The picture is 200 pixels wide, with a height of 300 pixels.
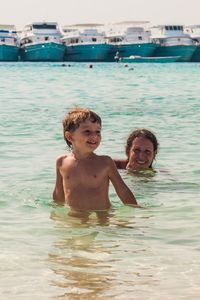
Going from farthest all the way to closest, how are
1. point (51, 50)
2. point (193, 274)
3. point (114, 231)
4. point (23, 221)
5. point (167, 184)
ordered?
point (51, 50) → point (167, 184) → point (23, 221) → point (114, 231) → point (193, 274)

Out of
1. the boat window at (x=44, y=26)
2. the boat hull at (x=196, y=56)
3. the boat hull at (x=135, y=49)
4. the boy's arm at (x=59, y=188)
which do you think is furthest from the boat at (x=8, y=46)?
the boy's arm at (x=59, y=188)

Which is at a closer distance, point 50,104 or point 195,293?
point 195,293

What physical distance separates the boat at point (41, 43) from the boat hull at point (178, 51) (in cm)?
1139

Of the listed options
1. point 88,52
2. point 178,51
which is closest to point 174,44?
point 178,51

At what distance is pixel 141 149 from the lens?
8156 millimetres

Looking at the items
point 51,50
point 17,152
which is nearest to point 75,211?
point 17,152

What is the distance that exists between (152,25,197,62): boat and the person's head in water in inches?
3149

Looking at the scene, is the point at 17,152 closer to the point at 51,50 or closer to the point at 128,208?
the point at 128,208

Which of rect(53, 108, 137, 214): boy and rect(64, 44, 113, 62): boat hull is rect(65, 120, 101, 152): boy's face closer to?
rect(53, 108, 137, 214): boy

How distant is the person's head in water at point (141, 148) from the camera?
803 cm

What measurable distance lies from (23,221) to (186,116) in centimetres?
1131

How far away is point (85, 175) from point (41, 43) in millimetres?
81481

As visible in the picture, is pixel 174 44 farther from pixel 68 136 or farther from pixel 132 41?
pixel 68 136

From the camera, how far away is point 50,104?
21.5 meters
